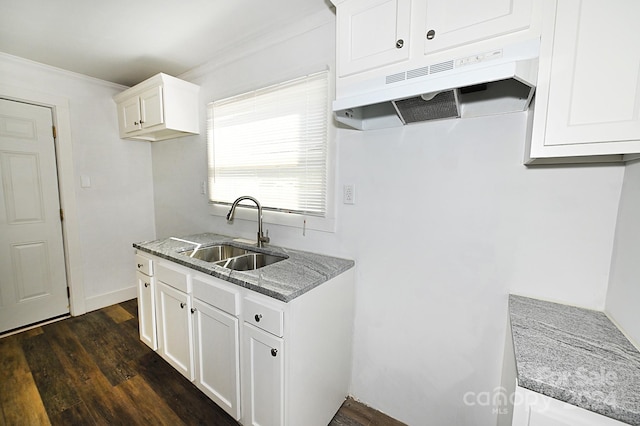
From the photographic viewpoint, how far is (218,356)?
59.1 inches

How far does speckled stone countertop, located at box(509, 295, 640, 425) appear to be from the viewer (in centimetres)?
66

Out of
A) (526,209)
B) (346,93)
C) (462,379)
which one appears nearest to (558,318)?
(526,209)

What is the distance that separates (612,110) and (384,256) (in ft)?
3.51

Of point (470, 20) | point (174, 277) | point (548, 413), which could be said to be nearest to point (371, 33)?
point (470, 20)

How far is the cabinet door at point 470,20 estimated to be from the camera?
90 centimetres

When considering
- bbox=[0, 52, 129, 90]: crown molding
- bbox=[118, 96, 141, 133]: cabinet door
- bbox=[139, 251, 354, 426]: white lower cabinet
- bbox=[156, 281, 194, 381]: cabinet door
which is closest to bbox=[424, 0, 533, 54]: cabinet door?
bbox=[139, 251, 354, 426]: white lower cabinet

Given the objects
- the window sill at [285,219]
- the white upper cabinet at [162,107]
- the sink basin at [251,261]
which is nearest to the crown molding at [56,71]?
the white upper cabinet at [162,107]

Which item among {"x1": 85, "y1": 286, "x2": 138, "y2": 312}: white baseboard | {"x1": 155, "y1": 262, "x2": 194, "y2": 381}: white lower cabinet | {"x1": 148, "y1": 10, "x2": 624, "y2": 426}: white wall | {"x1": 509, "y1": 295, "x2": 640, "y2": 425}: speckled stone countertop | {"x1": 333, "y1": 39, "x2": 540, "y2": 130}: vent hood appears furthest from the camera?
{"x1": 85, "y1": 286, "x2": 138, "y2": 312}: white baseboard

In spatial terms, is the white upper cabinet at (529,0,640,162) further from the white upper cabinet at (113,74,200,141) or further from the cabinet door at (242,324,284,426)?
the white upper cabinet at (113,74,200,141)

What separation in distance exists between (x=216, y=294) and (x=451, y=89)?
148 cm

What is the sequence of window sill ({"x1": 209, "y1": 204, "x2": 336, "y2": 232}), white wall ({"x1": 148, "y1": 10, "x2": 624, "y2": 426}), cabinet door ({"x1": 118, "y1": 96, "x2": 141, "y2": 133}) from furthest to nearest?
1. cabinet door ({"x1": 118, "y1": 96, "x2": 141, "y2": 133})
2. window sill ({"x1": 209, "y1": 204, "x2": 336, "y2": 232})
3. white wall ({"x1": 148, "y1": 10, "x2": 624, "y2": 426})

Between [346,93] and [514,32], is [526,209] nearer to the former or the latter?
[514,32]

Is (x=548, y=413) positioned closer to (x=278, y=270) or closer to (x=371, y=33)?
(x=278, y=270)

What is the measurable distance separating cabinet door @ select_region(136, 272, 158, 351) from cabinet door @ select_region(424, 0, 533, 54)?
2.26 metres
